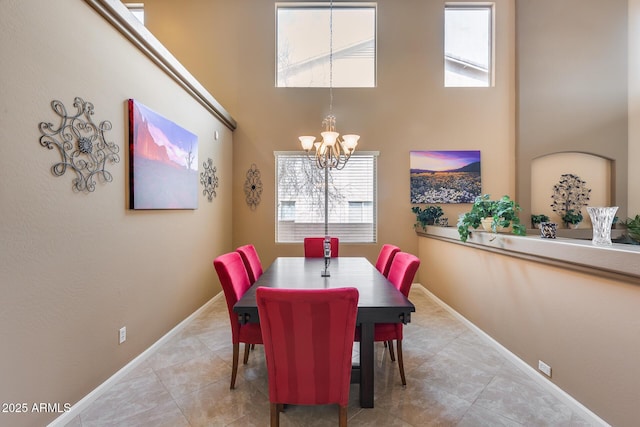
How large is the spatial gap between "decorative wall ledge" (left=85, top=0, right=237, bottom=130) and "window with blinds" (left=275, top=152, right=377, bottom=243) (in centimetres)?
170

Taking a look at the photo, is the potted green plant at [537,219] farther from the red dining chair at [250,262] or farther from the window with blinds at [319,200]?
the red dining chair at [250,262]

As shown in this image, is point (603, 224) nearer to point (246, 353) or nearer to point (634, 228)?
point (246, 353)

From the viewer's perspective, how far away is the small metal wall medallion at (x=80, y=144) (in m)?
1.58

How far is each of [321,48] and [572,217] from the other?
502cm

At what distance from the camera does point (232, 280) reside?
1.90 m

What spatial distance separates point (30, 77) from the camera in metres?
1.45

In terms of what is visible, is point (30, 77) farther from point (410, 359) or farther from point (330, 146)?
point (410, 359)

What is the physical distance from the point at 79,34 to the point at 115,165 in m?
0.86

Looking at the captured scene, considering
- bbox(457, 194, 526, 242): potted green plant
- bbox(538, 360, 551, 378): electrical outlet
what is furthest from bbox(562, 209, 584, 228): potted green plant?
bbox(538, 360, 551, 378): electrical outlet

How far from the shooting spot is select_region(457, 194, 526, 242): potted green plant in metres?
2.48

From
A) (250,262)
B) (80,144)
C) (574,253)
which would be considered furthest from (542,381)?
(80,144)

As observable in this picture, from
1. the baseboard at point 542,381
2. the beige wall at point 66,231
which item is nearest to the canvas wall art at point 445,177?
the baseboard at point 542,381

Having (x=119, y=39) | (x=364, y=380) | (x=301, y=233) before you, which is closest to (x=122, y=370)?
(x=364, y=380)

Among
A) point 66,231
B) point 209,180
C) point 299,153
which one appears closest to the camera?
point 66,231
